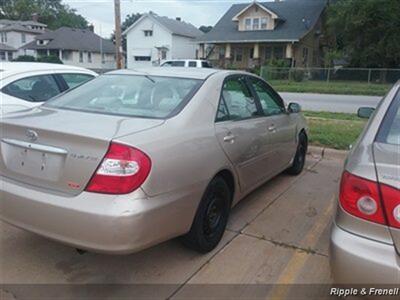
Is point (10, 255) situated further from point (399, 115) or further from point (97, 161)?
point (399, 115)

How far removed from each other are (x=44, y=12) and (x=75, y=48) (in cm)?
4010

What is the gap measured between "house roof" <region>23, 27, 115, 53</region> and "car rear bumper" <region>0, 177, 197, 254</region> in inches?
1965

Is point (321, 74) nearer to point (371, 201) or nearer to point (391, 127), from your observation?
point (391, 127)

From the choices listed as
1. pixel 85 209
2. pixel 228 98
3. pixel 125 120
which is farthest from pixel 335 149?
pixel 85 209

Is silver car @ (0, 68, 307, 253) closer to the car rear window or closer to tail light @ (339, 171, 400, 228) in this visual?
tail light @ (339, 171, 400, 228)

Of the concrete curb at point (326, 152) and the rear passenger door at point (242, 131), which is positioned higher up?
the rear passenger door at point (242, 131)

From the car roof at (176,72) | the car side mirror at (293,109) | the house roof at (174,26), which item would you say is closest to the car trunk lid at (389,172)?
the car roof at (176,72)

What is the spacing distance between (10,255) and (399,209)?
→ 2971 mm

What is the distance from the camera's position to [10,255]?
10.8 feet

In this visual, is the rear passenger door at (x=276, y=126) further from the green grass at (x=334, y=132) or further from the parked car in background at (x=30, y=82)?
the parked car in background at (x=30, y=82)

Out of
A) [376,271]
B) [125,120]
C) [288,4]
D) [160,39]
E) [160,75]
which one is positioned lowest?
[376,271]

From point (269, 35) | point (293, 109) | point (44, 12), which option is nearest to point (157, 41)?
point (269, 35)

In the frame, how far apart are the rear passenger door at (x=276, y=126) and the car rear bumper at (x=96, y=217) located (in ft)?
6.69

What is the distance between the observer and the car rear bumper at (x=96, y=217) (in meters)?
2.47
